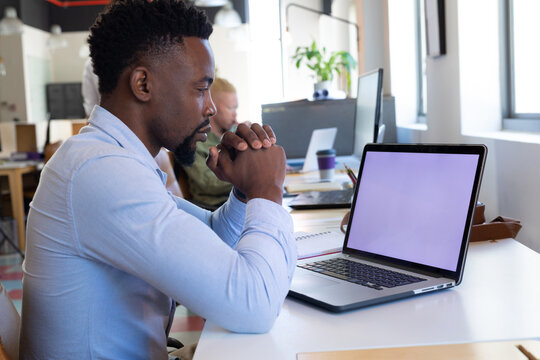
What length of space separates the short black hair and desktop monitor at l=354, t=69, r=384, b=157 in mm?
1201

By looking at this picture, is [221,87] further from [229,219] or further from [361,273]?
[361,273]

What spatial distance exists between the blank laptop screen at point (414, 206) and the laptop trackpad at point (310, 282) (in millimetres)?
168

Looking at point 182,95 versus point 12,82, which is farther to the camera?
point 12,82

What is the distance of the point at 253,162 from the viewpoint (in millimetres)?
1073

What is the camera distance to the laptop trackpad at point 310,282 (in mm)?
1070

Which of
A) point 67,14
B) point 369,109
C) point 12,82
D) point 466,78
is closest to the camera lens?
point 466,78

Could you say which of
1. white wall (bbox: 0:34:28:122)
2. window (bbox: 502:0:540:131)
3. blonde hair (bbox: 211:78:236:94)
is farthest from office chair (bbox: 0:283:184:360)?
white wall (bbox: 0:34:28:122)

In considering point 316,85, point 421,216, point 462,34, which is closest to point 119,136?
point 421,216

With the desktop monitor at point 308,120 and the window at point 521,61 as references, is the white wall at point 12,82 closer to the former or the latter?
the desktop monitor at point 308,120

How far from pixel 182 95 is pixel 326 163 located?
1.82 metres

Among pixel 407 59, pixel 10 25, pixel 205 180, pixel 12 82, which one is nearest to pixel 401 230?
pixel 205 180

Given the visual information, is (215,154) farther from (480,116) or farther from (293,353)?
(480,116)

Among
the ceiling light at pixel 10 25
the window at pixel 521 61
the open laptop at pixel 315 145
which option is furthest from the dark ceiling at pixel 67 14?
the window at pixel 521 61

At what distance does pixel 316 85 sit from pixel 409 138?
3.23 ft
